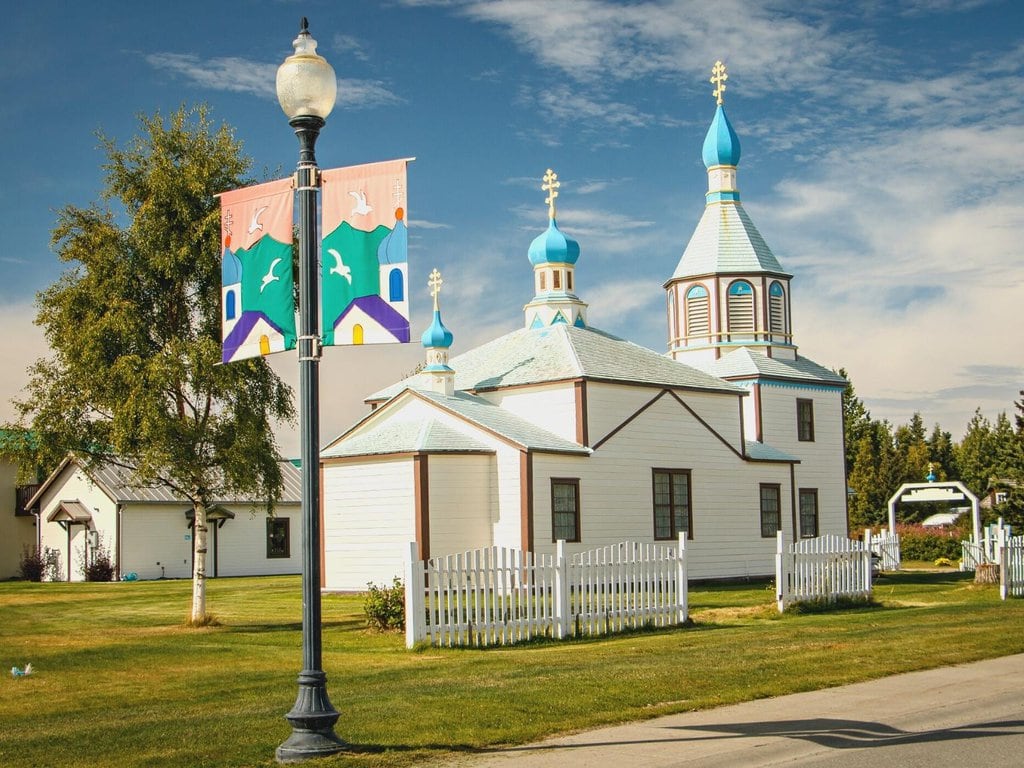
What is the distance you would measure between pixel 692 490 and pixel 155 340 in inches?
701

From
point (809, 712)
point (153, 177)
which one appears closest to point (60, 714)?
point (809, 712)

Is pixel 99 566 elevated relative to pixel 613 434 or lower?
lower

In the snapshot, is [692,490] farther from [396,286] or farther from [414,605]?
[396,286]

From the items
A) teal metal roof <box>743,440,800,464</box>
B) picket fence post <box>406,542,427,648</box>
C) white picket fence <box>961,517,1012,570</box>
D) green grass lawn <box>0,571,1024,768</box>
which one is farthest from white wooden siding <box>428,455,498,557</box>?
picket fence post <box>406,542,427,648</box>

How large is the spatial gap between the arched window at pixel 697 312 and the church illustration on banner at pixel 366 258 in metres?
33.4

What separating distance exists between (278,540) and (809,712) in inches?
1651

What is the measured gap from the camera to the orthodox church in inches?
1224

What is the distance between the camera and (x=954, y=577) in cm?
3841

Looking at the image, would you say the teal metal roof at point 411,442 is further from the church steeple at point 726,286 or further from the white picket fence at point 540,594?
the church steeple at point 726,286

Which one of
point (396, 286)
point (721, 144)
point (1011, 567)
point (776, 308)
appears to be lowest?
point (1011, 567)

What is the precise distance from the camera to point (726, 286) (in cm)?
4231

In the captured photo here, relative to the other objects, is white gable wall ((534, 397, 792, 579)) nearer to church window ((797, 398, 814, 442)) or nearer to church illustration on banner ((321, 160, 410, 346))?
church window ((797, 398, 814, 442))

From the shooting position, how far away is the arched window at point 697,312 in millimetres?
42594

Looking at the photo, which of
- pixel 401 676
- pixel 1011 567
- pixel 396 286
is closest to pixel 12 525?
pixel 1011 567
